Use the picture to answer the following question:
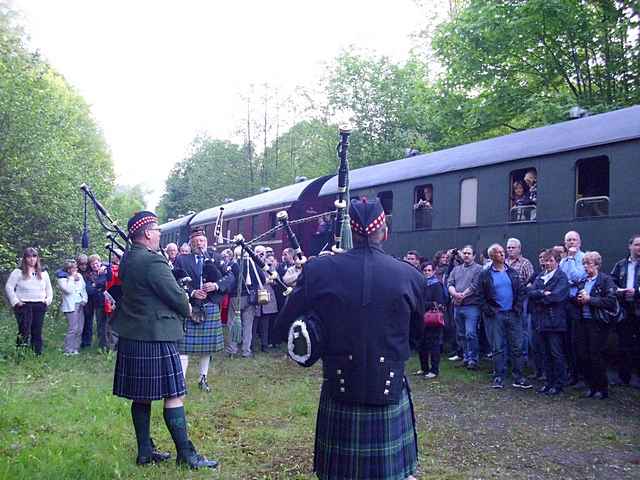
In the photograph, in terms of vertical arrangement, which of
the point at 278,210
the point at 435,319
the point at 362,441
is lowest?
A: the point at 362,441

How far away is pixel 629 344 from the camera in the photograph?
7500 mm

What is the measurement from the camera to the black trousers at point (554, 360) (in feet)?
24.1

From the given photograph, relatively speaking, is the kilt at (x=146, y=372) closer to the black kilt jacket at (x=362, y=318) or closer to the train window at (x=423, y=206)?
the black kilt jacket at (x=362, y=318)

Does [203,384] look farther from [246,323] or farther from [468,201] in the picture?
[468,201]

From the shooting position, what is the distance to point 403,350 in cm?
309

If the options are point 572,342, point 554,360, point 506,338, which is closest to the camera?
point 554,360

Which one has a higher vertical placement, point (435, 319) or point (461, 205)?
point (461, 205)

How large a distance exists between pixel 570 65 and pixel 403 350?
16.1m

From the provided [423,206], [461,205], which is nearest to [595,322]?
[461,205]

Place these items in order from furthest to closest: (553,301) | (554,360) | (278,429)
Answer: (554,360), (553,301), (278,429)

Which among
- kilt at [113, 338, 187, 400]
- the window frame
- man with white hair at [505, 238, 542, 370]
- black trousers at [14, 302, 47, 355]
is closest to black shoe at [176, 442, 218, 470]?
kilt at [113, 338, 187, 400]

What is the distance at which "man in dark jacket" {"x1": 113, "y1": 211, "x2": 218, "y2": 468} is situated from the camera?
4449mm

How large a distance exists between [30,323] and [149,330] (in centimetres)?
576

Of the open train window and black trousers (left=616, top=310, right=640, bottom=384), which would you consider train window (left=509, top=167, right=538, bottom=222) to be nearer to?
the open train window
